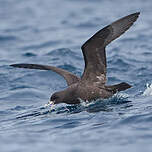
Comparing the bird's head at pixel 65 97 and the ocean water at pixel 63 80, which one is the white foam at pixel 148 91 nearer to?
the ocean water at pixel 63 80

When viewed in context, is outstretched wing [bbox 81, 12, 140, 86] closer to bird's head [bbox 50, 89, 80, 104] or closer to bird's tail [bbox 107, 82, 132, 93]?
bird's tail [bbox 107, 82, 132, 93]

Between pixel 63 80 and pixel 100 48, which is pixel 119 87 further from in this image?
pixel 63 80

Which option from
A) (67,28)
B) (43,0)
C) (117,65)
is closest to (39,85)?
(117,65)

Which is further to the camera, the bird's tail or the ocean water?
the bird's tail

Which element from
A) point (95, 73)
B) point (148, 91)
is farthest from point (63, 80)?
point (148, 91)

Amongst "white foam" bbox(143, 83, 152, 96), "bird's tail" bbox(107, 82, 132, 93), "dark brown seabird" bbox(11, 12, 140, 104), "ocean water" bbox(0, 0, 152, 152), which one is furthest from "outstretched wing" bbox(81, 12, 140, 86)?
"white foam" bbox(143, 83, 152, 96)

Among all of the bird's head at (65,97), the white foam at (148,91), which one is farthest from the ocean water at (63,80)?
the bird's head at (65,97)

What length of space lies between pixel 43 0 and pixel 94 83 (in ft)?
53.4

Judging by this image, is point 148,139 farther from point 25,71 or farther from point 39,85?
point 25,71

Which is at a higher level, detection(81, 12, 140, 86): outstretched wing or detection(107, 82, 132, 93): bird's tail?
detection(81, 12, 140, 86): outstretched wing

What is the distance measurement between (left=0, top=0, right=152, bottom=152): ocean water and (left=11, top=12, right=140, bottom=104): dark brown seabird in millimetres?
198

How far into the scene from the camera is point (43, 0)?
26016 millimetres

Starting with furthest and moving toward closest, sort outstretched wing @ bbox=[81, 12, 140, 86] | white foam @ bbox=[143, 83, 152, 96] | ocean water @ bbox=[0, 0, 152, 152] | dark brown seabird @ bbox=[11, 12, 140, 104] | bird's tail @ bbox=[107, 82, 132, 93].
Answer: white foam @ bbox=[143, 83, 152, 96]
outstretched wing @ bbox=[81, 12, 140, 86]
dark brown seabird @ bbox=[11, 12, 140, 104]
bird's tail @ bbox=[107, 82, 132, 93]
ocean water @ bbox=[0, 0, 152, 152]

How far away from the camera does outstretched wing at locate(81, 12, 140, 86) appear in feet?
32.9
